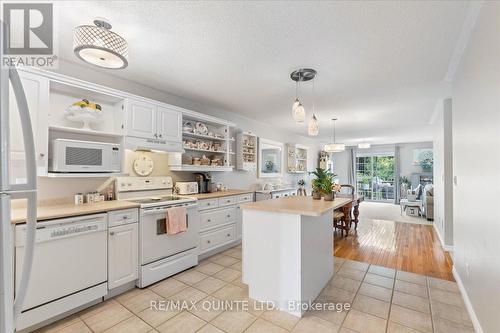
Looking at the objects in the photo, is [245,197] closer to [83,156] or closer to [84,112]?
[83,156]

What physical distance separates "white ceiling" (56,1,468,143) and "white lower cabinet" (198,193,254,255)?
5.52ft

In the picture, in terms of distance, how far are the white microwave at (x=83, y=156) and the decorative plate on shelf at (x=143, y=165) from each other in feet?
1.41

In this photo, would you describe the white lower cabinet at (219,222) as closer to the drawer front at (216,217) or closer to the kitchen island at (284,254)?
the drawer front at (216,217)

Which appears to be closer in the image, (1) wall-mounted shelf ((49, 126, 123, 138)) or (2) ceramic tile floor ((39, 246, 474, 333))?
(2) ceramic tile floor ((39, 246, 474, 333))

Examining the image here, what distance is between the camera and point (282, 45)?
2.14 m

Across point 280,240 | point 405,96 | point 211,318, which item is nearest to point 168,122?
point 280,240

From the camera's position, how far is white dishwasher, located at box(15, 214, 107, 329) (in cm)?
181

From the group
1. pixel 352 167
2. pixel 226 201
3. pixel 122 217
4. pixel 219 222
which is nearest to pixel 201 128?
pixel 226 201

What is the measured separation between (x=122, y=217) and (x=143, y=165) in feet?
3.11

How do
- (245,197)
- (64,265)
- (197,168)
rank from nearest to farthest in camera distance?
(64,265) → (197,168) → (245,197)

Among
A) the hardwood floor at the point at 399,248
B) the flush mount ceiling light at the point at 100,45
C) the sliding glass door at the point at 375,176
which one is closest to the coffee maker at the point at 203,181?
the flush mount ceiling light at the point at 100,45

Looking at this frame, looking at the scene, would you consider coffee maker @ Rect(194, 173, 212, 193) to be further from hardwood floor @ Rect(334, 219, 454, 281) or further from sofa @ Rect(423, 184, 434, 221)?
sofa @ Rect(423, 184, 434, 221)

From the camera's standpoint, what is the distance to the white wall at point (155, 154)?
2.47 metres

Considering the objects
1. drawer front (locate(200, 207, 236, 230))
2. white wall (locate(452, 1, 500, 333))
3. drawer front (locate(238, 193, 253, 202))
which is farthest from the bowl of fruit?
white wall (locate(452, 1, 500, 333))
